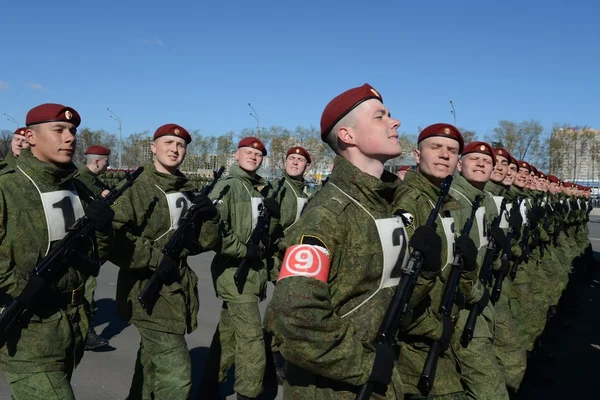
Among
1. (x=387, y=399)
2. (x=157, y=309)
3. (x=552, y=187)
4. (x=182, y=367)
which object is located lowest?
(x=182, y=367)

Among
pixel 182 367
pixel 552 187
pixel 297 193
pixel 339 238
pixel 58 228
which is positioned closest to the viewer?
pixel 339 238

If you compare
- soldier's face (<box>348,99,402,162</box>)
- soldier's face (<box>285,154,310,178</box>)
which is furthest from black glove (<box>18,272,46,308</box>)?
soldier's face (<box>285,154,310,178</box>)

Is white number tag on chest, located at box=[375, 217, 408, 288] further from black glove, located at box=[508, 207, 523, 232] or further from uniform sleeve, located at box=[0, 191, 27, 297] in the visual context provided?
black glove, located at box=[508, 207, 523, 232]

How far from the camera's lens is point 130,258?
411cm

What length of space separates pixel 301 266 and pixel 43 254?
191 cm

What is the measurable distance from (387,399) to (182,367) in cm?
225

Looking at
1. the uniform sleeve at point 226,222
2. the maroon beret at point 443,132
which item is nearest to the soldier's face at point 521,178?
the uniform sleeve at point 226,222

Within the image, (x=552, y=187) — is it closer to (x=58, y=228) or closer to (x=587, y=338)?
(x=587, y=338)

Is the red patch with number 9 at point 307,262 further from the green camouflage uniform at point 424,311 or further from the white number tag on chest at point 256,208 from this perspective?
the white number tag on chest at point 256,208

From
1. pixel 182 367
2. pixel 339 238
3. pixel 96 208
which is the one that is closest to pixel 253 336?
pixel 182 367

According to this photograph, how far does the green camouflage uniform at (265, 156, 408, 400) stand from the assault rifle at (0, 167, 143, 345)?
153 cm

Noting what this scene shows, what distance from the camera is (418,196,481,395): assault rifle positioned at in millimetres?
3006

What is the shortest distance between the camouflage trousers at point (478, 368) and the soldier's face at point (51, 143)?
261 cm

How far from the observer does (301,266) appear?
200 cm
